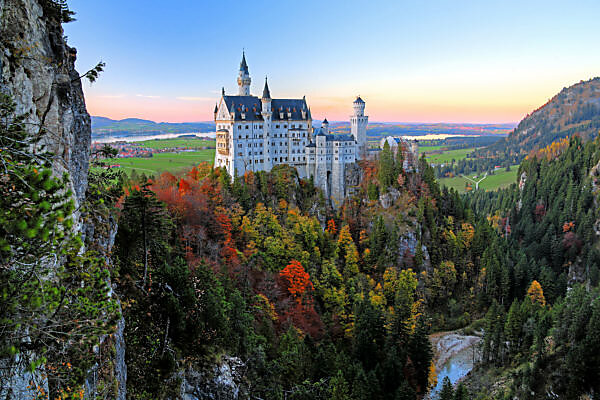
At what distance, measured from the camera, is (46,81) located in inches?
612

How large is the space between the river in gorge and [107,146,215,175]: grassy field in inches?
2214

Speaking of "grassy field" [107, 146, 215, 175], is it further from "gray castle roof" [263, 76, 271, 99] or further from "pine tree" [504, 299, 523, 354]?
"pine tree" [504, 299, 523, 354]

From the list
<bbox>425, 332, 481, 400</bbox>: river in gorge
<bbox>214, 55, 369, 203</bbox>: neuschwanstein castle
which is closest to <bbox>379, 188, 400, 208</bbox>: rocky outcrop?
<bbox>214, 55, 369, 203</bbox>: neuschwanstein castle

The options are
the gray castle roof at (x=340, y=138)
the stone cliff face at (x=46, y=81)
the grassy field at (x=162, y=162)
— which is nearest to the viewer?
the stone cliff face at (x=46, y=81)

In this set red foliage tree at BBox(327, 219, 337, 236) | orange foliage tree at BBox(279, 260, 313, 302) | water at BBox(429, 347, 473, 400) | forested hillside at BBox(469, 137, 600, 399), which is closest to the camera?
forested hillside at BBox(469, 137, 600, 399)

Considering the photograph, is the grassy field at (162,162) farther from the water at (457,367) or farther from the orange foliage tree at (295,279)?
the water at (457,367)

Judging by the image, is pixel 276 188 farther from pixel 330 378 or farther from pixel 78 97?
pixel 78 97

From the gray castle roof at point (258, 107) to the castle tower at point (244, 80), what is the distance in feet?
11.9

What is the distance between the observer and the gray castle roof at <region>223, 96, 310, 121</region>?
232 ft

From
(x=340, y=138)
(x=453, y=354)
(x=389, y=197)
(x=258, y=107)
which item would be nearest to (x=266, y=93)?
(x=258, y=107)

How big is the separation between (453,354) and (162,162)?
6559cm

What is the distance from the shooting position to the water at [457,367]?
57.8 metres

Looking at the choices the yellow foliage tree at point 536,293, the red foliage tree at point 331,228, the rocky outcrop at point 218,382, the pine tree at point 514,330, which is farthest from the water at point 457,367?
the rocky outcrop at point 218,382

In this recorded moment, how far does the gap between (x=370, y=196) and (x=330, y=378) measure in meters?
49.2
